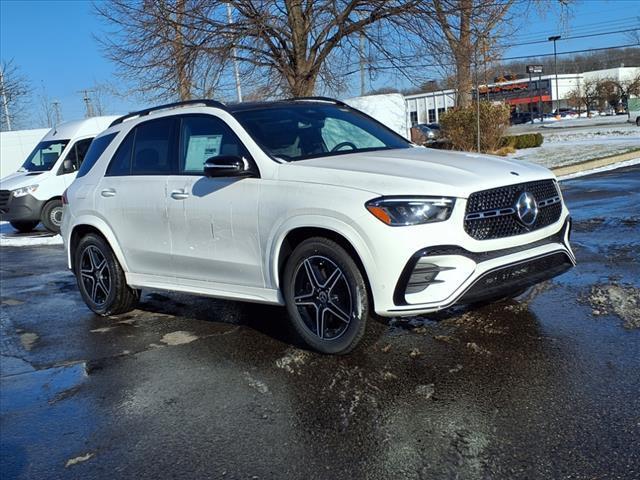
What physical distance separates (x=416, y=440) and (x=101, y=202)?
4.24 metres

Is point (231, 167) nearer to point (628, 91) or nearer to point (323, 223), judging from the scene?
point (323, 223)

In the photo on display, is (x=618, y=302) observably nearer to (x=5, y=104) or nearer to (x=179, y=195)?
(x=179, y=195)

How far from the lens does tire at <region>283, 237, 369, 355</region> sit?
14.7 feet

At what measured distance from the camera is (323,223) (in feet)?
14.8

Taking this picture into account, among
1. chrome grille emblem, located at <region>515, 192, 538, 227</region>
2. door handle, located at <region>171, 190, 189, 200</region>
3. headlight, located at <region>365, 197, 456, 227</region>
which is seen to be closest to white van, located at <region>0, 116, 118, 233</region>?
door handle, located at <region>171, 190, 189, 200</region>

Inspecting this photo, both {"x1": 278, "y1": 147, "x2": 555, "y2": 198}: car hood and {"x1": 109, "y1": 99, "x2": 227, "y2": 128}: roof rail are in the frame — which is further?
{"x1": 109, "y1": 99, "x2": 227, "y2": 128}: roof rail

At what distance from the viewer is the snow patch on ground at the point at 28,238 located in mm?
14250

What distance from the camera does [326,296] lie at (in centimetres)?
468

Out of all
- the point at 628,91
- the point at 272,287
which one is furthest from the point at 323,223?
the point at 628,91

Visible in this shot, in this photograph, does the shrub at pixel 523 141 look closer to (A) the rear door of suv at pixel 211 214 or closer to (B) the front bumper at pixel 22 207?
(B) the front bumper at pixel 22 207

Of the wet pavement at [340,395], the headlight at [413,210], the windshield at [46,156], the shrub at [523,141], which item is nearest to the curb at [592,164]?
the shrub at [523,141]

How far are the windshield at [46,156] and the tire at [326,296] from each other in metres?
13.0

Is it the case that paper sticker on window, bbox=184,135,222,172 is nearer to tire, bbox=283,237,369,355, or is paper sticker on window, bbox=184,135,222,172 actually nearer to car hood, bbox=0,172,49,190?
tire, bbox=283,237,369,355

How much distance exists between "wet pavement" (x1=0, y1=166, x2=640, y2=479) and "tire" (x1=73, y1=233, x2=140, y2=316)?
171mm
